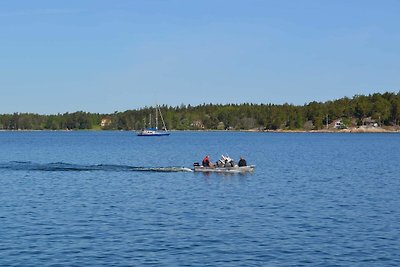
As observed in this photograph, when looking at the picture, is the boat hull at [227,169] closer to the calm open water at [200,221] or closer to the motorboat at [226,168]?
the motorboat at [226,168]

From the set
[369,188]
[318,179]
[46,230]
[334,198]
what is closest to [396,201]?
[334,198]

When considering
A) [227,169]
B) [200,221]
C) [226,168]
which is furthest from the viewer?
[227,169]

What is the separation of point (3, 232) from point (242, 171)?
47088 millimetres

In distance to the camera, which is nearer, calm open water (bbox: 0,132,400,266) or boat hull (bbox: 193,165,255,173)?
calm open water (bbox: 0,132,400,266)

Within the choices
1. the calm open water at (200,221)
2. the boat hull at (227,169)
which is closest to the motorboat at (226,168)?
the boat hull at (227,169)

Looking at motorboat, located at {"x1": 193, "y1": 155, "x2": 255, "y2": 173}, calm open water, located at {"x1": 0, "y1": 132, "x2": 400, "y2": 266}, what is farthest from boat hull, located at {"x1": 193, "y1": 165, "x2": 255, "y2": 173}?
calm open water, located at {"x1": 0, "y1": 132, "x2": 400, "y2": 266}

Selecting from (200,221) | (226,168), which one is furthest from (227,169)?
(200,221)

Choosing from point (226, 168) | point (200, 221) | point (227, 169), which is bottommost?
point (200, 221)

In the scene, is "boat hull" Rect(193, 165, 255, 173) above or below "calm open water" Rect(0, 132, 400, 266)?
above

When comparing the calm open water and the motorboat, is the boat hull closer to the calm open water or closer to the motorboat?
the motorboat

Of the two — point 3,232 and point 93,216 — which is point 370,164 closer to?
point 93,216

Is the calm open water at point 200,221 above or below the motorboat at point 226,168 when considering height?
below

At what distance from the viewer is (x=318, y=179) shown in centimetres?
7675

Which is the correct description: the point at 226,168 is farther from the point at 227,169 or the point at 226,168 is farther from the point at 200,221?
the point at 200,221
